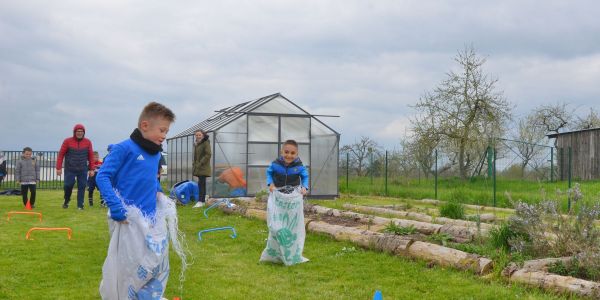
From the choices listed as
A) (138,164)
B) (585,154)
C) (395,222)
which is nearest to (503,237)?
(395,222)

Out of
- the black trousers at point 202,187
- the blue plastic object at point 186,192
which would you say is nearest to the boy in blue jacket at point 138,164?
the black trousers at point 202,187

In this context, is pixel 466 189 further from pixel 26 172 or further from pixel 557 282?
pixel 557 282

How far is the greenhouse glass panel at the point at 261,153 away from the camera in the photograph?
17828 millimetres

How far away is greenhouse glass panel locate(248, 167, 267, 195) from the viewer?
697 inches

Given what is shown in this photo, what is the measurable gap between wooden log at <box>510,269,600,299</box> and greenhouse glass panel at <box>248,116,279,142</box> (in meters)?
12.8

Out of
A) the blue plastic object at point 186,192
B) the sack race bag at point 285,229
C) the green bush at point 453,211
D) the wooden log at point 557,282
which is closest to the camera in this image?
the wooden log at point 557,282

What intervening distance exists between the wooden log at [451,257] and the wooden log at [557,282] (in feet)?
1.29

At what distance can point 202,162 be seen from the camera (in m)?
14.7

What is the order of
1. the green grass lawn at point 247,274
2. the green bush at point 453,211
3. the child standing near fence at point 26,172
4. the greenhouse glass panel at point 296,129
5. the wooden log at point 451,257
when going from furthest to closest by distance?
the greenhouse glass panel at point 296,129 < the child standing near fence at point 26,172 < the green bush at point 453,211 < the wooden log at point 451,257 < the green grass lawn at point 247,274

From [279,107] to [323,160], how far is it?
2223 millimetres

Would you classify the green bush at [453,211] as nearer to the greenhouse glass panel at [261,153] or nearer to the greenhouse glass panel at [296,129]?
the greenhouse glass panel at [261,153]

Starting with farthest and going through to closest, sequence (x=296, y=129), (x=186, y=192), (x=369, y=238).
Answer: (x=296, y=129)
(x=186, y=192)
(x=369, y=238)

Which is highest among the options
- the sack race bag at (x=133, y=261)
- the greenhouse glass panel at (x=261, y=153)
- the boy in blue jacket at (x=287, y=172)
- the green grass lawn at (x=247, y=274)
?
the greenhouse glass panel at (x=261, y=153)

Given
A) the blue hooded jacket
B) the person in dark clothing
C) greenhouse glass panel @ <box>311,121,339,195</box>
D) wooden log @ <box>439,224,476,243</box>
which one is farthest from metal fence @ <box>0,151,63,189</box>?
the blue hooded jacket
